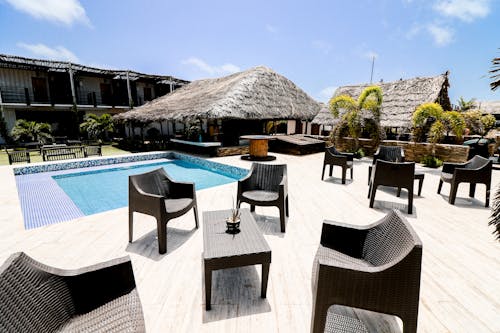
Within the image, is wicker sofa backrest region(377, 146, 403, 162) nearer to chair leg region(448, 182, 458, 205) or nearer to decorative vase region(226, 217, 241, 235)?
chair leg region(448, 182, 458, 205)

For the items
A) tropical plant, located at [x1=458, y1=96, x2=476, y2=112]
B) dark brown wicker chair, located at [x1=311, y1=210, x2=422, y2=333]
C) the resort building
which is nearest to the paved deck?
dark brown wicker chair, located at [x1=311, y1=210, x2=422, y2=333]

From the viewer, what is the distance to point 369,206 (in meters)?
4.35

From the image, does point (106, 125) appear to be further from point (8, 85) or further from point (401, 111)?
point (401, 111)

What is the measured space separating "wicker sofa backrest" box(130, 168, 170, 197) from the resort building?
18583 mm

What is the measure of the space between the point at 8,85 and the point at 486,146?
2722 centimetres

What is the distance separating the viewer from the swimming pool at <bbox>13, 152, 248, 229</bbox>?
5.11 m

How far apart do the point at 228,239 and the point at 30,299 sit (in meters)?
1.42

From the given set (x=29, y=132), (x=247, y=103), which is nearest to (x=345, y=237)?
(x=247, y=103)

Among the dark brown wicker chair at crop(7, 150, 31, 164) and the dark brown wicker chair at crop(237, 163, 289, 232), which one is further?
the dark brown wicker chair at crop(7, 150, 31, 164)

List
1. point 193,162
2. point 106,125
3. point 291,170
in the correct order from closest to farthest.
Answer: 1. point 291,170
2. point 193,162
3. point 106,125

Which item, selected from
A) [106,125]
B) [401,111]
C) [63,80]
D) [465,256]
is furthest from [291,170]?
[63,80]

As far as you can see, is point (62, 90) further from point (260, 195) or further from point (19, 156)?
point (260, 195)

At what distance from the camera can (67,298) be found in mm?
1457

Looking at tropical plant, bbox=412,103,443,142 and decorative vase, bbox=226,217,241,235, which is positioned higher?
tropical plant, bbox=412,103,443,142
